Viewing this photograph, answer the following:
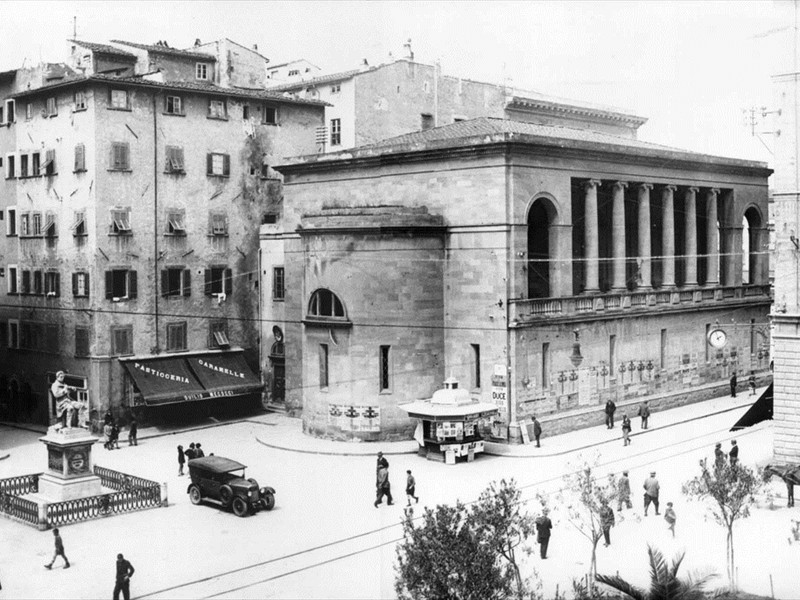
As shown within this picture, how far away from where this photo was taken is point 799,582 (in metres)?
23.3

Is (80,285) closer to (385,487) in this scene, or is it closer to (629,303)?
(385,487)

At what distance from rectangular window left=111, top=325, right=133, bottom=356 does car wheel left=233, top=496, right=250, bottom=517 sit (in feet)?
57.0

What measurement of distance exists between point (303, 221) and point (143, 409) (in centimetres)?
1222

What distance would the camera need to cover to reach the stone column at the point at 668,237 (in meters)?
50.8

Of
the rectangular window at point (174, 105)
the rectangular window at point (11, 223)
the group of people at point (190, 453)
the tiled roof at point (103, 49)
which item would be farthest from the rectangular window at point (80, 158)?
the group of people at point (190, 453)

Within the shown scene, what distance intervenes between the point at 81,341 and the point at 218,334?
6.67m

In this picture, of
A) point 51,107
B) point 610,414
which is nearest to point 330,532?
point 610,414

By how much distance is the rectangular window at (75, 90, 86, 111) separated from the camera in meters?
45.9

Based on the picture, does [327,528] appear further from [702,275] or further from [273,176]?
[702,275]

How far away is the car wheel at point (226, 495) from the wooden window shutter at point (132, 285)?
17765 mm

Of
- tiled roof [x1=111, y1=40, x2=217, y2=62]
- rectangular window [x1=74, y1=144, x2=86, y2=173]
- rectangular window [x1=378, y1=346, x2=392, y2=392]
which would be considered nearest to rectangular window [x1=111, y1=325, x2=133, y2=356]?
rectangular window [x1=74, y1=144, x2=86, y2=173]

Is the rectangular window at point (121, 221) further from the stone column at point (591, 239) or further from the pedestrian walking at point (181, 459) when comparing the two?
the stone column at point (591, 239)

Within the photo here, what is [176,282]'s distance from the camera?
48.2m

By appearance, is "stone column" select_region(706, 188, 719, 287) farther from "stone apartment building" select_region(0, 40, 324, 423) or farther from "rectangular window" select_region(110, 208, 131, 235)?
"rectangular window" select_region(110, 208, 131, 235)
